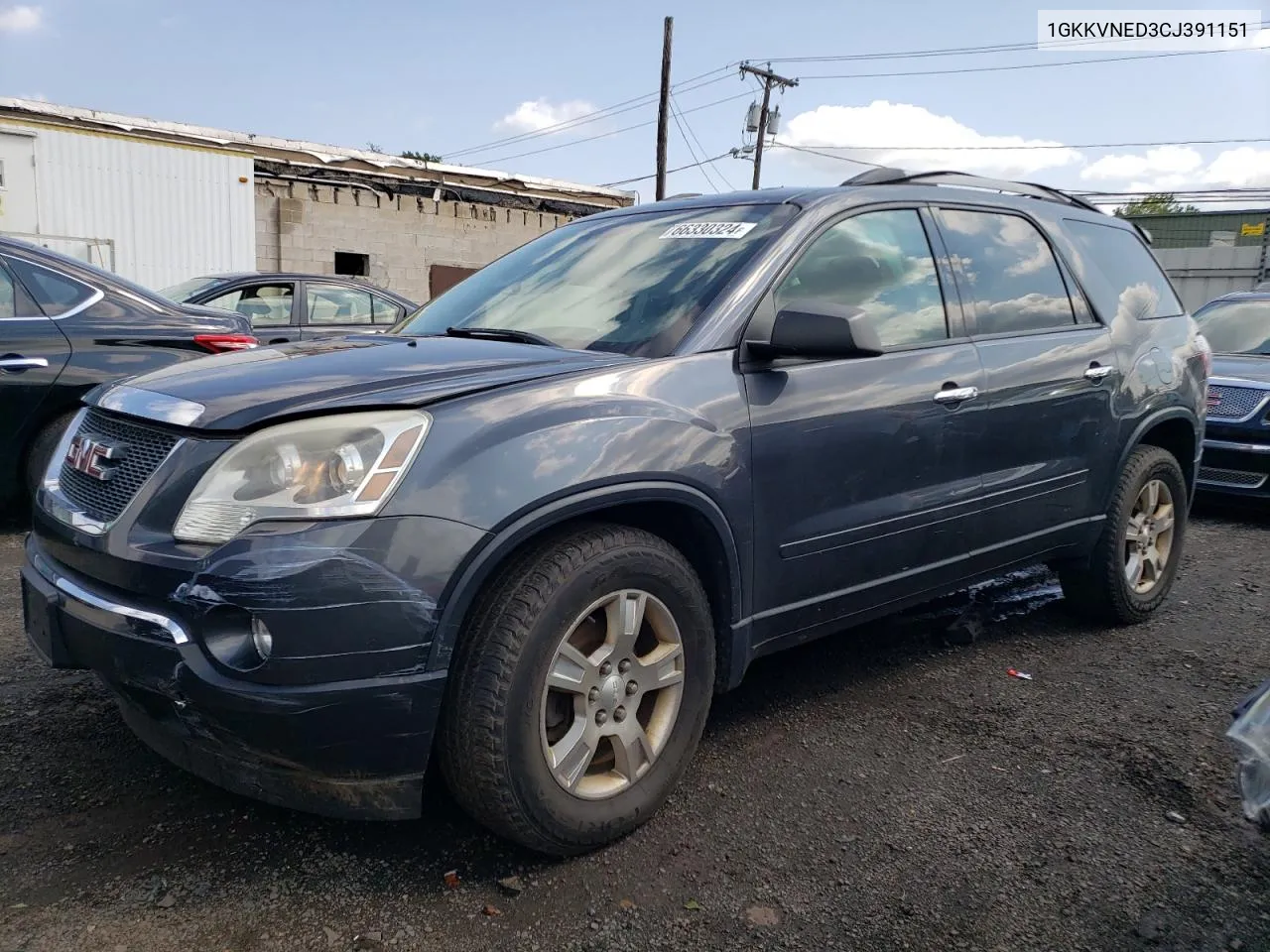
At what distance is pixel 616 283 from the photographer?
332cm

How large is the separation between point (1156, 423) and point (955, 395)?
1.60 m

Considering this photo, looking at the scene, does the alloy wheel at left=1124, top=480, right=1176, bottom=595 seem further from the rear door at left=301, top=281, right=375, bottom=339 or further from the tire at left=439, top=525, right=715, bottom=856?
the rear door at left=301, top=281, right=375, bottom=339

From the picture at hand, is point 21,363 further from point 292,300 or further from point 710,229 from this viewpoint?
point 292,300

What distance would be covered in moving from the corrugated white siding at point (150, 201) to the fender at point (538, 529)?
44.7 ft

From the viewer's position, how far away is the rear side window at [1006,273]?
3.74 m

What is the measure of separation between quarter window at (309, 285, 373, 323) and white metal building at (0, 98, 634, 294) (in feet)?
19.8

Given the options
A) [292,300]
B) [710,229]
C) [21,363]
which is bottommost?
[21,363]

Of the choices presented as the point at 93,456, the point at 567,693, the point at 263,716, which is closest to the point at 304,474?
the point at 263,716

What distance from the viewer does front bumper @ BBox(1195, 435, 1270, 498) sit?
283 inches

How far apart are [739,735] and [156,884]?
1.76 metres

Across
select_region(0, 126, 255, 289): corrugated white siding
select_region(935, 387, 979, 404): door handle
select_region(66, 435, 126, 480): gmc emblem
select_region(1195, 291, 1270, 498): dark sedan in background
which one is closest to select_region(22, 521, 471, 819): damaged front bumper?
select_region(66, 435, 126, 480): gmc emblem

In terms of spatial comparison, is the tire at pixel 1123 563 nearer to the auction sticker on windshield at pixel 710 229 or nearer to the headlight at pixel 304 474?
the auction sticker on windshield at pixel 710 229

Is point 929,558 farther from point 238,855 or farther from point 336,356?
point 238,855

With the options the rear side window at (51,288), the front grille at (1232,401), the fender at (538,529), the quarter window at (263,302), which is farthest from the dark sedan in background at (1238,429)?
the quarter window at (263,302)
